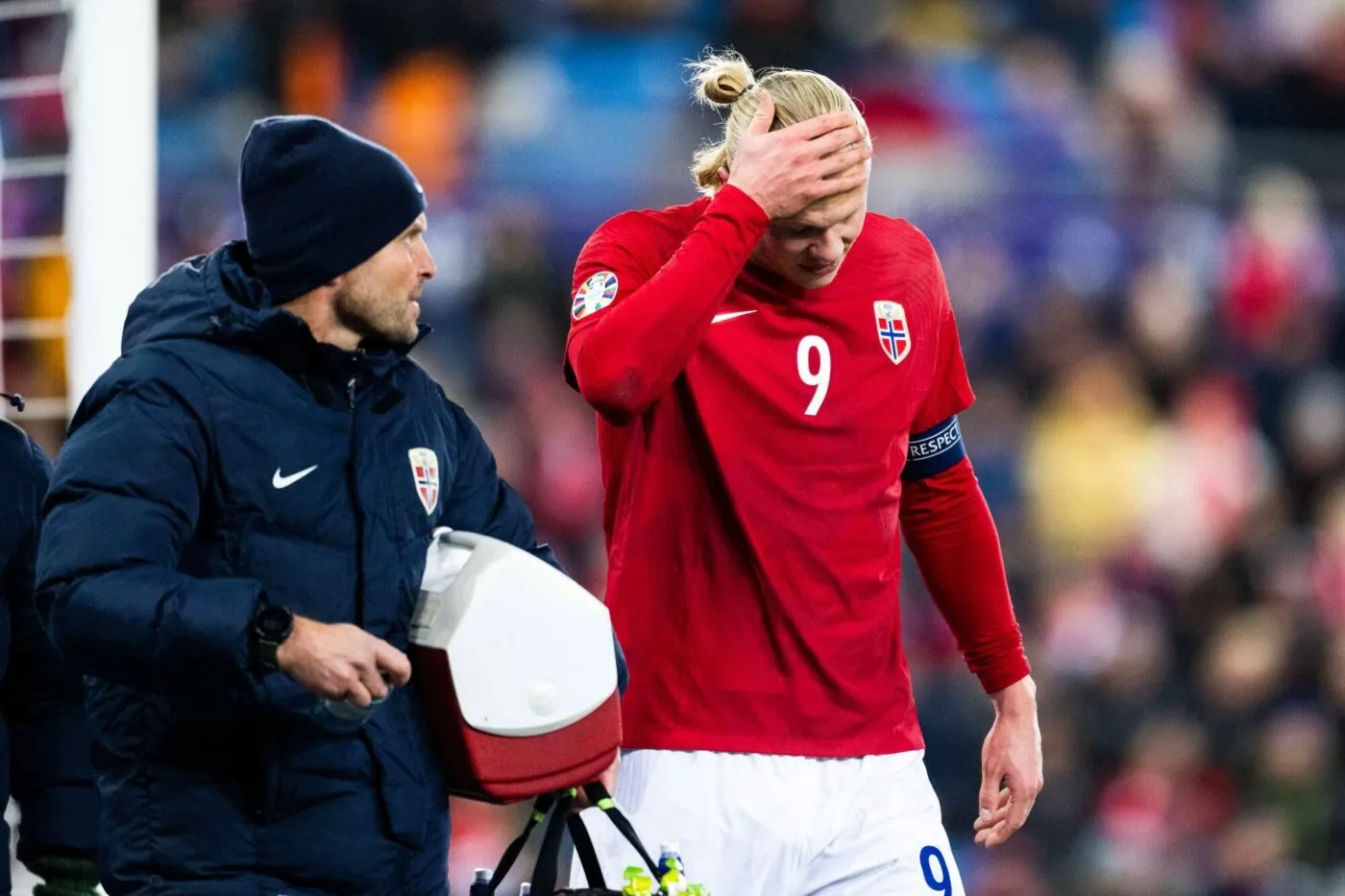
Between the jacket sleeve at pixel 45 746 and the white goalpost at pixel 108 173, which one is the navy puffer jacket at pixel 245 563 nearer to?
the jacket sleeve at pixel 45 746

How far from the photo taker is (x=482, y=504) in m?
2.72

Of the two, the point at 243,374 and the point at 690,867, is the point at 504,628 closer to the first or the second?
the point at 243,374

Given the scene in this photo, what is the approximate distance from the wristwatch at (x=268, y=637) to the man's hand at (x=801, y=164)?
1.07 metres

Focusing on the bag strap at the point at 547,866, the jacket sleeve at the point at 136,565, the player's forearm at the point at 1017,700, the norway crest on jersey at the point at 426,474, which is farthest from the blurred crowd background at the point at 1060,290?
the jacket sleeve at the point at 136,565

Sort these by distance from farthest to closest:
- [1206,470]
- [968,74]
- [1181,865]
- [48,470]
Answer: [968,74] < [1206,470] < [1181,865] < [48,470]

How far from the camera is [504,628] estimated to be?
2492mm

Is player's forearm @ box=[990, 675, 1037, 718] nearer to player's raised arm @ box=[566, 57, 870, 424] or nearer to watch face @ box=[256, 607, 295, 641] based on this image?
player's raised arm @ box=[566, 57, 870, 424]

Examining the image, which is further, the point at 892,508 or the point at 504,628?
the point at 892,508

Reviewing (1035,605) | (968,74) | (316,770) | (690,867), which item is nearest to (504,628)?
(316,770)

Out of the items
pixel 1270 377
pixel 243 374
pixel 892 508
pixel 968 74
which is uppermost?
pixel 243 374

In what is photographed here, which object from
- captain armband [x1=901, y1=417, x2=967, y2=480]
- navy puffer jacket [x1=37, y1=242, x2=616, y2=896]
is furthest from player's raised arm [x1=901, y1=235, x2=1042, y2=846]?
navy puffer jacket [x1=37, y1=242, x2=616, y2=896]

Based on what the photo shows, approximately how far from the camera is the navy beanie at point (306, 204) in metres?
2.47

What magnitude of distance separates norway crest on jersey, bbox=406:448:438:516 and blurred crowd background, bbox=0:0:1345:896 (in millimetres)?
4960

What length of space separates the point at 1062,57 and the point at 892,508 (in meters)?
6.86
